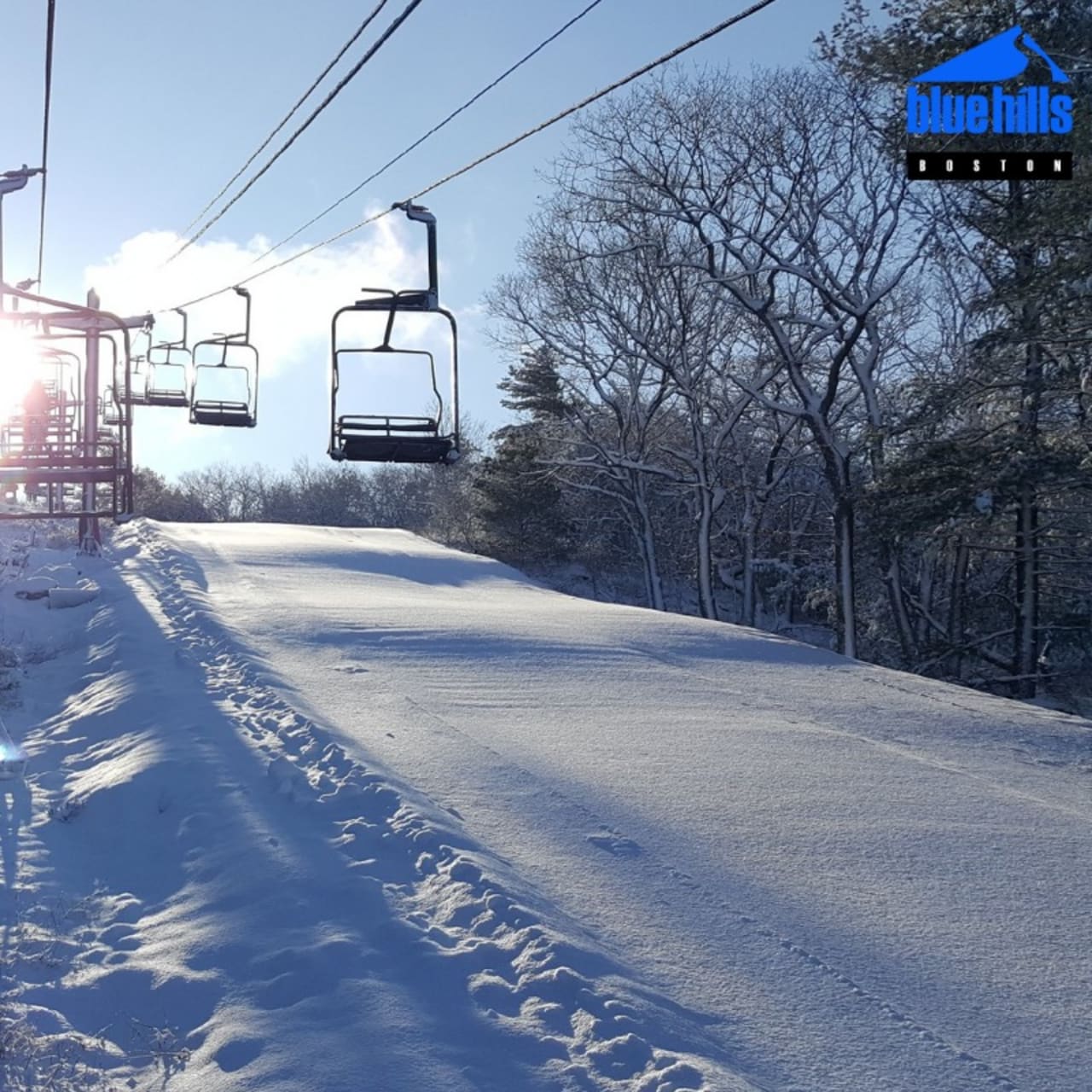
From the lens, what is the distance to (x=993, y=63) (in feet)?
47.9

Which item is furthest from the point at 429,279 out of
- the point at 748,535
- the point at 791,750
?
the point at 748,535

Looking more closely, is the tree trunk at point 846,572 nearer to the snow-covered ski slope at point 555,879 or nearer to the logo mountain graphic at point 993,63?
the logo mountain graphic at point 993,63

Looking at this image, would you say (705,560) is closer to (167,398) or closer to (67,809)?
(167,398)

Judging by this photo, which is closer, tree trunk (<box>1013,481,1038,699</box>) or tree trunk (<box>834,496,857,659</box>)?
tree trunk (<box>1013,481,1038,699</box>)

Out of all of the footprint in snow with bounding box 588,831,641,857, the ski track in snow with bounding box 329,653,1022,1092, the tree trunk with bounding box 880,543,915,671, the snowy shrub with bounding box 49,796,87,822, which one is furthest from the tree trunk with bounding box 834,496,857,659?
the snowy shrub with bounding box 49,796,87,822

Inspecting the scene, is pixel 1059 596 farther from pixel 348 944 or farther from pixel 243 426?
pixel 348 944

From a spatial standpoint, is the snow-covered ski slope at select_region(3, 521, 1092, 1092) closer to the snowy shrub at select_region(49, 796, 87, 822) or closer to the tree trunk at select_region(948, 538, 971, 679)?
the snowy shrub at select_region(49, 796, 87, 822)

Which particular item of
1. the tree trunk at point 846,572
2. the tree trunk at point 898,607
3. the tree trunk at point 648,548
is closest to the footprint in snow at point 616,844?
the tree trunk at point 898,607

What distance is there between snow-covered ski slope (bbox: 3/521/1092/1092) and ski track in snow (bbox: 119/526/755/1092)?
15 mm

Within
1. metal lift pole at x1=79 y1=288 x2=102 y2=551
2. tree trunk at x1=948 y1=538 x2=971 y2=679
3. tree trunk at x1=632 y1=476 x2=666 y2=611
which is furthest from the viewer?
tree trunk at x1=632 y1=476 x2=666 y2=611

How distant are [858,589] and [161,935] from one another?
29072mm

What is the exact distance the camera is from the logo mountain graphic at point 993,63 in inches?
542

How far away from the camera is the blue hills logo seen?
45.4 feet

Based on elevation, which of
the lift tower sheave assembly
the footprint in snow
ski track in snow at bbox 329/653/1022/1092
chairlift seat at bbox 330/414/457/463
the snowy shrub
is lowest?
the snowy shrub
